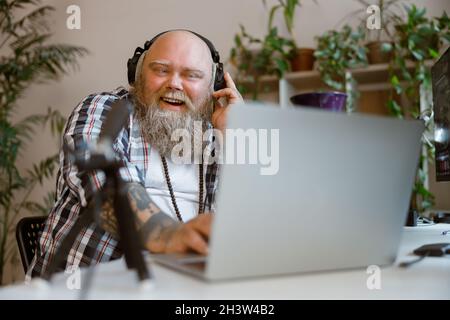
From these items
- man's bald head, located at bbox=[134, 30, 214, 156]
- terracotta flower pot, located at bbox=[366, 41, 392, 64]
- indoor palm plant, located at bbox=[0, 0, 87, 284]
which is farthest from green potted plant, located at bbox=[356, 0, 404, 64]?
indoor palm plant, located at bbox=[0, 0, 87, 284]

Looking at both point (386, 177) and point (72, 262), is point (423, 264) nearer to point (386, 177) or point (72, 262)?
point (386, 177)

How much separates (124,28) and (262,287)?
301cm

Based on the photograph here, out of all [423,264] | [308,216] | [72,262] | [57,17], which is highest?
[57,17]

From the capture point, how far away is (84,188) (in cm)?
95

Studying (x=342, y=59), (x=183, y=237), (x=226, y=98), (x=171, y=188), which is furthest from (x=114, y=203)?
(x=342, y=59)

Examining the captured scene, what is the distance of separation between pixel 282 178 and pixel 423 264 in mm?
331

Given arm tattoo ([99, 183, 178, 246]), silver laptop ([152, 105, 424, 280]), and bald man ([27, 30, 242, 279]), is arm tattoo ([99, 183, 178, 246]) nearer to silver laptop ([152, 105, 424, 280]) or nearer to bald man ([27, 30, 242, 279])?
bald man ([27, 30, 242, 279])

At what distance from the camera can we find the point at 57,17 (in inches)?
134

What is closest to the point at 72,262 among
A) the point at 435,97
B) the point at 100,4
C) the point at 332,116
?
the point at 332,116

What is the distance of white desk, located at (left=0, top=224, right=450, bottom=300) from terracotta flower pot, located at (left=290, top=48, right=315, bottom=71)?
6.56 ft

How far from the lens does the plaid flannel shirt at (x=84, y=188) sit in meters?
1.07

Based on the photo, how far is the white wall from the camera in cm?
278

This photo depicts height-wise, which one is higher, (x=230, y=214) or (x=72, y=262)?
(x=230, y=214)

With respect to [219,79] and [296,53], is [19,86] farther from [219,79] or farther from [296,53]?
[219,79]
